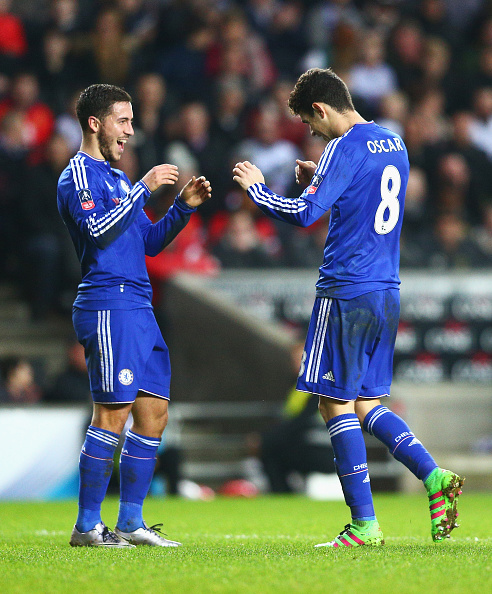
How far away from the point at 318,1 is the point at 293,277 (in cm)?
597

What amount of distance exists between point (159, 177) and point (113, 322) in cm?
71

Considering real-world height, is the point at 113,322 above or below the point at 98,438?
above

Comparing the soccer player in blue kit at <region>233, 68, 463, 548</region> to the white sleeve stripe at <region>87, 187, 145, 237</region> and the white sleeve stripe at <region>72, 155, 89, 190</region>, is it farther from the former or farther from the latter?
the white sleeve stripe at <region>72, 155, 89, 190</region>

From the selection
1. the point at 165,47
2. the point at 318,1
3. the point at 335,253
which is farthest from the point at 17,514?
the point at 318,1

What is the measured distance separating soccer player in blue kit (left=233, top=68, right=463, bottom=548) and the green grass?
1.21 ft

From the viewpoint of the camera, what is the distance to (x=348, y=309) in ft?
16.6

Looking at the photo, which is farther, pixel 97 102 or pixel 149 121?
pixel 149 121

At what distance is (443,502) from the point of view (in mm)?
4883

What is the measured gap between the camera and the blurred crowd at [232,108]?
12.0 m

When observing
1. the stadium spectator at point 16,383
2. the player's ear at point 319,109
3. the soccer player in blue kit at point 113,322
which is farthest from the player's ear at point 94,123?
the stadium spectator at point 16,383

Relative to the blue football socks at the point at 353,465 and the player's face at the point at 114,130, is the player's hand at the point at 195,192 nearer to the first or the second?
the player's face at the point at 114,130

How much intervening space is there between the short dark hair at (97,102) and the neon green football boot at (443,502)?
2.30 meters

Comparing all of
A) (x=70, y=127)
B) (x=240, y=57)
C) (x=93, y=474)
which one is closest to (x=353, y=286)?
(x=93, y=474)

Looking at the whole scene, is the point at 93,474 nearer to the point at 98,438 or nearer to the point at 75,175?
the point at 98,438
